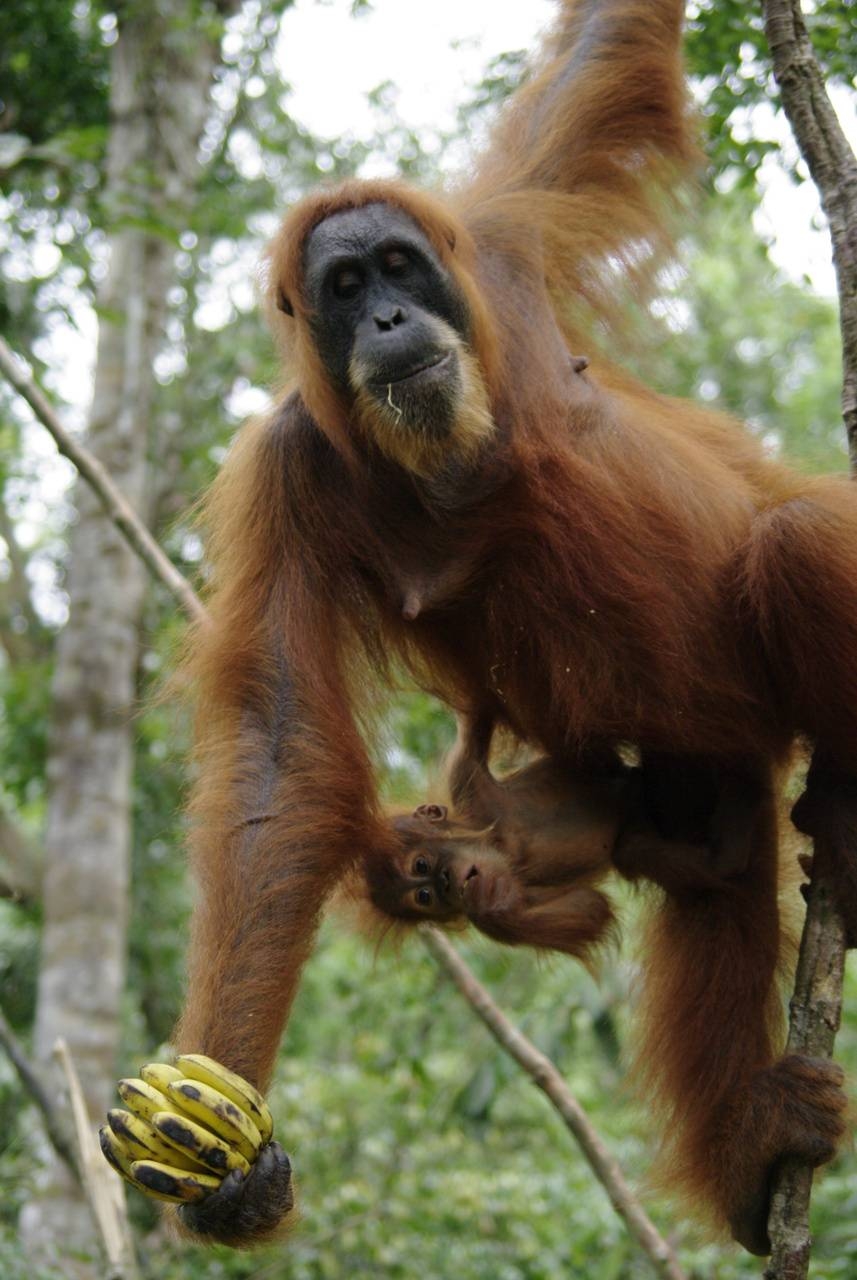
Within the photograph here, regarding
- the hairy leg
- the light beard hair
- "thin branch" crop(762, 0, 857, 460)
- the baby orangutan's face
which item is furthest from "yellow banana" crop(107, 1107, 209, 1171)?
"thin branch" crop(762, 0, 857, 460)

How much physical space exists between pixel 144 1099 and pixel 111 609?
17.3ft

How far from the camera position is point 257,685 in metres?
3.59

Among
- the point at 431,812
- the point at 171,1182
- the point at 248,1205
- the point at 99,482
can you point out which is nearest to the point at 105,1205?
the point at 248,1205

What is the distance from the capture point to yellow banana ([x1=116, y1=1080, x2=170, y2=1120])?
2752mm

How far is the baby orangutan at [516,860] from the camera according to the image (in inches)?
145

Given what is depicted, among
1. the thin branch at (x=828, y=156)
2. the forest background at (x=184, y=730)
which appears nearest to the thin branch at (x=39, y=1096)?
the forest background at (x=184, y=730)

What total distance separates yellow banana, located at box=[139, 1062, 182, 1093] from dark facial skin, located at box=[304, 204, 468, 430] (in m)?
1.67

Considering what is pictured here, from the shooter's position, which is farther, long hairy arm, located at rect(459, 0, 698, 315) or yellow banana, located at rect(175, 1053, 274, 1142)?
long hairy arm, located at rect(459, 0, 698, 315)

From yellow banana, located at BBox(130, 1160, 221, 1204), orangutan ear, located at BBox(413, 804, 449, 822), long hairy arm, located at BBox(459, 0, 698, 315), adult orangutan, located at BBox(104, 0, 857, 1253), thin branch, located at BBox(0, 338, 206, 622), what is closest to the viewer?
yellow banana, located at BBox(130, 1160, 221, 1204)

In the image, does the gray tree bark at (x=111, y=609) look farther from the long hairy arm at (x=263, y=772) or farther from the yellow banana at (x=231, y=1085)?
the yellow banana at (x=231, y=1085)

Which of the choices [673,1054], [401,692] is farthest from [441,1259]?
[401,692]

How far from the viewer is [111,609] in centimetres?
777

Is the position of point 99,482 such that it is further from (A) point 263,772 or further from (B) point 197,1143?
(B) point 197,1143

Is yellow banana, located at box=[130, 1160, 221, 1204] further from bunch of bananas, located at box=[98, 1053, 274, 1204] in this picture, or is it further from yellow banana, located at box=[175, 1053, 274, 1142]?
yellow banana, located at box=[175, 1053, 274, 1142]
